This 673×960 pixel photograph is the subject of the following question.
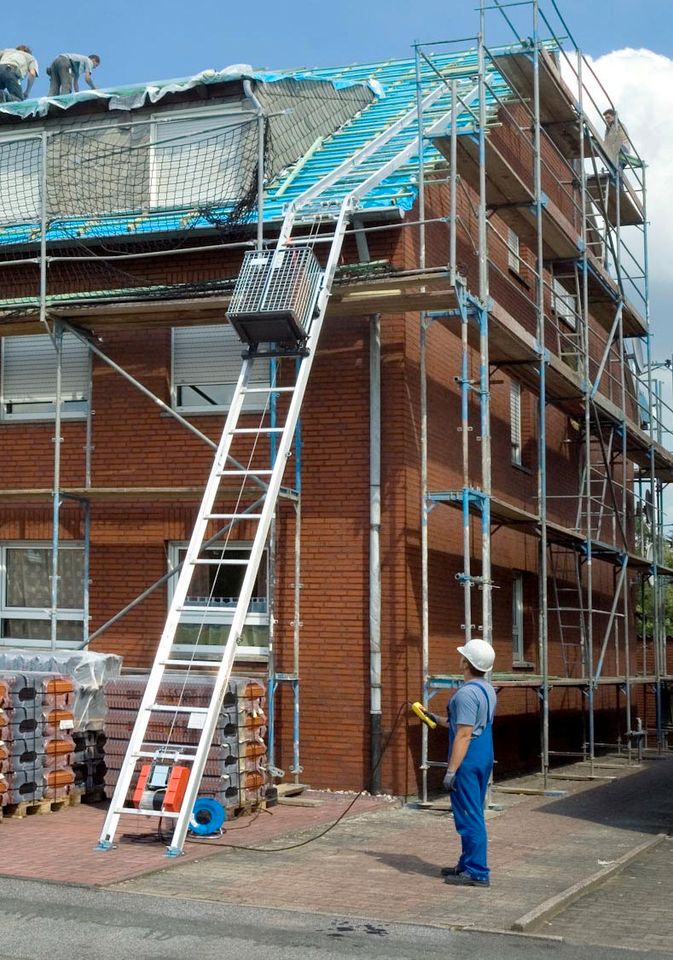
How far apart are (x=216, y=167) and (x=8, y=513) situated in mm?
4855

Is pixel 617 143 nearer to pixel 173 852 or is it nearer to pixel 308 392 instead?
pixel 308 392

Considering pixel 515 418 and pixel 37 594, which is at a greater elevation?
pixel 515 418

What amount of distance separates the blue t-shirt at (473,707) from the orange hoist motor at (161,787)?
6.78ft

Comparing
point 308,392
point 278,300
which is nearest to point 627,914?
point 278,300

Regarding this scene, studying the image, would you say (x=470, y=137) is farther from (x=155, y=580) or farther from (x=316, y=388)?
(x=155, y=580)

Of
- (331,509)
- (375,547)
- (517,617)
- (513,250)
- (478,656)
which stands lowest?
(478,656)

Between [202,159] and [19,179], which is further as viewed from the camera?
[19,179]

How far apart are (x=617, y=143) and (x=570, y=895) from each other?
15680mm

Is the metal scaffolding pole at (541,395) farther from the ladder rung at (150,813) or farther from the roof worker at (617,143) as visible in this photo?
the ladder rung at (150,813)

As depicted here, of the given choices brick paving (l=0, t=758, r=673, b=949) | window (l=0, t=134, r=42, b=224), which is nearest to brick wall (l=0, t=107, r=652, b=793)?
brick paving (l=0, t=758, r=673, b=949)

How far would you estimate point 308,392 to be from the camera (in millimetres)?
14461

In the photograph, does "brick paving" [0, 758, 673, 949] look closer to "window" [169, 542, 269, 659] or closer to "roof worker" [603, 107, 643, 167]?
"window" [169, 542, 269, 659]

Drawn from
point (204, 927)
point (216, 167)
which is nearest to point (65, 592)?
point (216, 167)

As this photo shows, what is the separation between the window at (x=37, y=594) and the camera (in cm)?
1532
